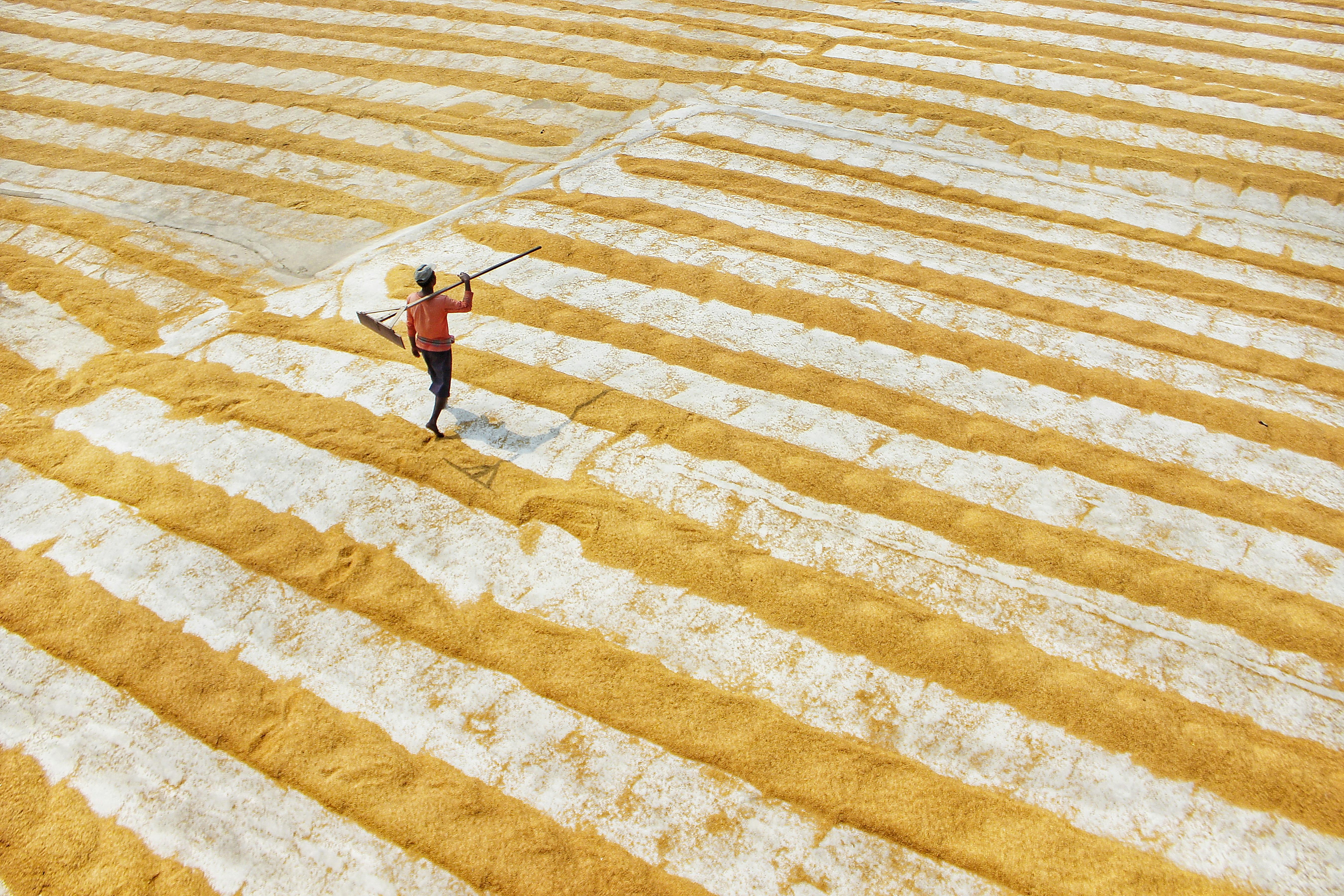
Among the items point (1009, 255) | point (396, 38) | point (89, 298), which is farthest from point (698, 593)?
point (396, 38)

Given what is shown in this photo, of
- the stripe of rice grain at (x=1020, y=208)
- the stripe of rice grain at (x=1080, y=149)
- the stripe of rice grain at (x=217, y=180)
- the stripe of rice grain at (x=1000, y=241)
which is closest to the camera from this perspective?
the stripe of rice grain at (x=1000, y=241)

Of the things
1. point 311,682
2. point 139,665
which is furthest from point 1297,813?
point 139,665

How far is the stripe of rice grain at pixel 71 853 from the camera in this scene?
11.0 ft

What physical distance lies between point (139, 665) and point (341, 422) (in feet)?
6.61

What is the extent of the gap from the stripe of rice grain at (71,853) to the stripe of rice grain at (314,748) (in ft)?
1.64

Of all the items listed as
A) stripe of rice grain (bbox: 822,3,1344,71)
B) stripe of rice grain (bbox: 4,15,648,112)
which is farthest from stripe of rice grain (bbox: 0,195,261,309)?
stripe of rice grain (bbox: 822,3,1344,71)

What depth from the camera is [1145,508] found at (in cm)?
487

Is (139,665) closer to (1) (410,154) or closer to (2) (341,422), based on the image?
(2) (341,422)

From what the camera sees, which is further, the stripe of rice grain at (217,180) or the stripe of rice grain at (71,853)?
the stripe of rice grain at (217,180)

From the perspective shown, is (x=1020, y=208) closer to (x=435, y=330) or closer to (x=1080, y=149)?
(x=1080, y=149)

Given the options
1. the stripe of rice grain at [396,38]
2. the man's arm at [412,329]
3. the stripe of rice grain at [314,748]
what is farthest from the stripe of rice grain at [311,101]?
the stripe of rice grain at [314,748]

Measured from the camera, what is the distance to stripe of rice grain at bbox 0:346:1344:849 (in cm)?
366

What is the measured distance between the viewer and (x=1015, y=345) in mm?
6062

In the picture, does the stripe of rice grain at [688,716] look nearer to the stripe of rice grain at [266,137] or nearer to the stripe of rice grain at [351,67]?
the stripe of rice grain at [266,137]
